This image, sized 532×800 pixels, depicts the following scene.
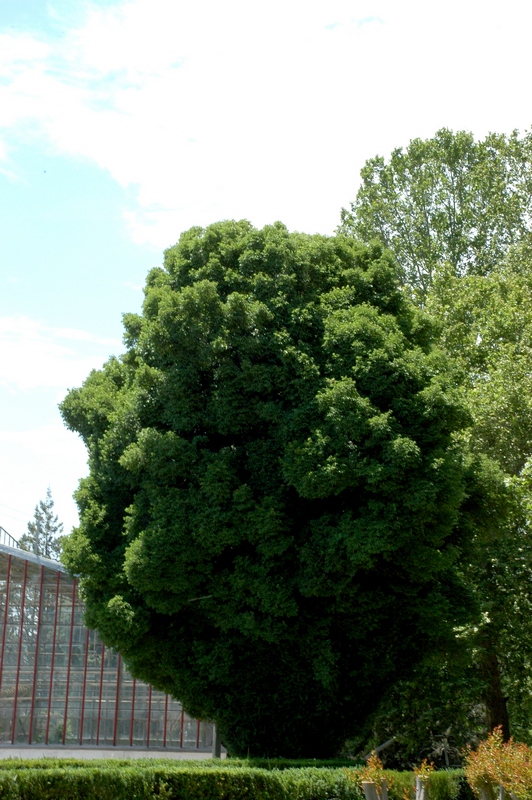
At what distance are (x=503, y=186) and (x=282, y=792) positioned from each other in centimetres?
2220

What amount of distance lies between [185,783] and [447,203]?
867 inches

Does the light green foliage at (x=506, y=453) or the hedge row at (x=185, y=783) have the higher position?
the light green foliage at (x=506, y=453)

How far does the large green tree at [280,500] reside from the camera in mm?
14539

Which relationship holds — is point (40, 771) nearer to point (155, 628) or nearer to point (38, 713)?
point (155, 628)

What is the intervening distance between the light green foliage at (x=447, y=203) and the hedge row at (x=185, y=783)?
60.1 ft

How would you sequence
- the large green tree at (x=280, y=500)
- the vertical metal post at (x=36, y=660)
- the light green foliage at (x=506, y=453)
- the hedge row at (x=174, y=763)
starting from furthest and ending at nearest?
1. the vertical metal post at (x=36, y=660)
2. the light green foliage at (x=506, y=453)
3. the large green tree at (x=280, y=500)
4. the hedge row at (x=174, y=763)

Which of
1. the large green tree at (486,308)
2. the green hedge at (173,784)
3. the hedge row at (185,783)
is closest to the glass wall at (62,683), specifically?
the large green tree at (486,308)

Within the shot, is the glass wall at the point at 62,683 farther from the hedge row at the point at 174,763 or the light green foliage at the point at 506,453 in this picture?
the hedge row at the point at 174,763

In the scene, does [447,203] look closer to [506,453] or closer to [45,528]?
[506,453]

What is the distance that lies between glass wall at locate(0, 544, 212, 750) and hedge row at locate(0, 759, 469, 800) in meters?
11.1

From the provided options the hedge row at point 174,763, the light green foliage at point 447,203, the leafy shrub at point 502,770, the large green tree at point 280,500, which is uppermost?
the light green foliage at point 447,203

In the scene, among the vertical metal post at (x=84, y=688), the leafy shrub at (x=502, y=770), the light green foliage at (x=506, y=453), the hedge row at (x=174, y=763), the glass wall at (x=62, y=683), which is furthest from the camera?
the vertical metal post at (x=84, y=688)

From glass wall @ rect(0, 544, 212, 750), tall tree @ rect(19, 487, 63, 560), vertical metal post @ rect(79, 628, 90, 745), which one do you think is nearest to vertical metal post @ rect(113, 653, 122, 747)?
glass wall @ rect(0, 544, 212, 750)

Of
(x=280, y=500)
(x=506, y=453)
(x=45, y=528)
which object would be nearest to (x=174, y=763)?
(x=280, y=500)
